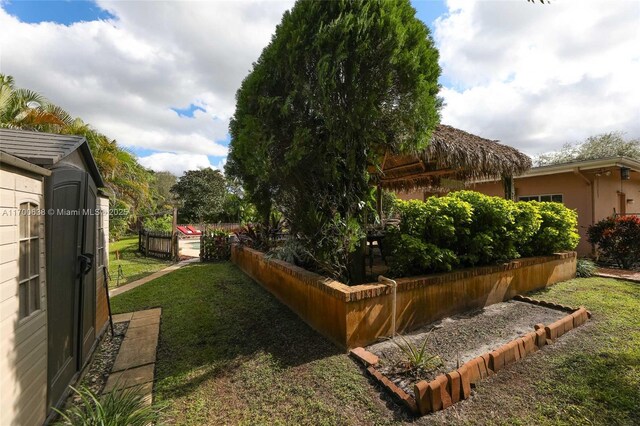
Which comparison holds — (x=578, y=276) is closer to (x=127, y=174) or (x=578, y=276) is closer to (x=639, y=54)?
(x=639, y=54)

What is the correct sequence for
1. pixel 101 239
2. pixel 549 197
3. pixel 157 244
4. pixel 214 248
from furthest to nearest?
pixel 157 244 < pixel 214 248 < pixel 549 197 < pixel 101 239

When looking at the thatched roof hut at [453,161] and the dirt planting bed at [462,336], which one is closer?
the dirt planting bed at [462,336]

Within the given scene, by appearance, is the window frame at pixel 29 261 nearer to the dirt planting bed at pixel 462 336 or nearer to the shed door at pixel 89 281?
the shed door at pixel 89 281

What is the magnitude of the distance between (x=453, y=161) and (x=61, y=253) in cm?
651

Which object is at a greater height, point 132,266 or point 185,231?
point 185,231

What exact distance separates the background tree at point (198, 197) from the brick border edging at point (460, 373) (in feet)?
86.5

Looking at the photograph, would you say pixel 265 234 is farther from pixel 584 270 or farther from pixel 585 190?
pixel 585 190

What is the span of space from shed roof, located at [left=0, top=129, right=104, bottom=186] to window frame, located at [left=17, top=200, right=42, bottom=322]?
34 cm

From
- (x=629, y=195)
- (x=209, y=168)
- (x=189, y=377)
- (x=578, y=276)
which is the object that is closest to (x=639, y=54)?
(x=578, y=276)

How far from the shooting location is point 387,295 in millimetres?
3486

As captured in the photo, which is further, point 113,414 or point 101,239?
point 101,239

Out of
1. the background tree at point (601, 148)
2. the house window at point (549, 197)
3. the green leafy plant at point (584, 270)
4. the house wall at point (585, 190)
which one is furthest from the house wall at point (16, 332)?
the background tree at point (601, 148)

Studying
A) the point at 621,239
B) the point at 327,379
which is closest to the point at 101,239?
the point at 327,379

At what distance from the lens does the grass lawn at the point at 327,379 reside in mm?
2211
